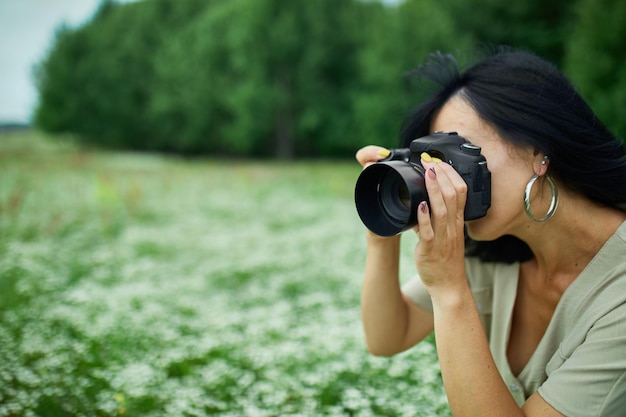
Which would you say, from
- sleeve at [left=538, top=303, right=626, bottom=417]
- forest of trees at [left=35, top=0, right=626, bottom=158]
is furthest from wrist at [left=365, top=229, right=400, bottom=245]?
forest of trees at [left=35, top=0, right=626, bottom=158]

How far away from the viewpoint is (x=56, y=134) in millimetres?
25500

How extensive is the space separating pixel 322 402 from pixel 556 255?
1.17 m

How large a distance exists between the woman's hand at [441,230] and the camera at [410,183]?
27mm

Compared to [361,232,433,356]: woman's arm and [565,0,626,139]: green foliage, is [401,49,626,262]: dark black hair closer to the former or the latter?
[361,232,433,356]: woman's arm

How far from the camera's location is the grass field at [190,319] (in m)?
2.12

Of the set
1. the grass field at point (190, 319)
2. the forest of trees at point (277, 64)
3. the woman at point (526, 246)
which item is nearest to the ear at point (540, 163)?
the woman at point (526, 246)

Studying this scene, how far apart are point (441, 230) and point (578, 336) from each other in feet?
1.24

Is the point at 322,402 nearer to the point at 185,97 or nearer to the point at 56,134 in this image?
the point at 185,97

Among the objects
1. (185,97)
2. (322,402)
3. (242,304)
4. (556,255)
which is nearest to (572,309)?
(556,255)

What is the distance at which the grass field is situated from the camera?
2.12 m

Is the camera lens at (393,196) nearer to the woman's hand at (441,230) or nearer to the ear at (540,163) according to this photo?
the woman's hand at (441,230)

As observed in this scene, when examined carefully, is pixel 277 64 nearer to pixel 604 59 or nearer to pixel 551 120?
pixel 604 59

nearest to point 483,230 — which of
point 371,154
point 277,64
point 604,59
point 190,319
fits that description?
point 371,154

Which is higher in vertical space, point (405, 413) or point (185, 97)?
point (185, 97)
